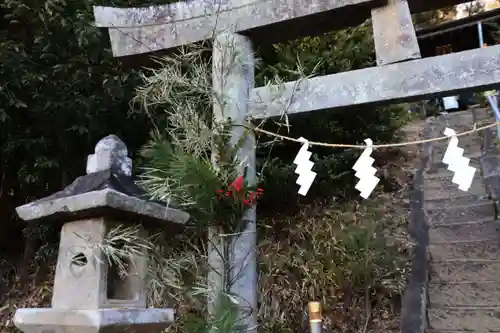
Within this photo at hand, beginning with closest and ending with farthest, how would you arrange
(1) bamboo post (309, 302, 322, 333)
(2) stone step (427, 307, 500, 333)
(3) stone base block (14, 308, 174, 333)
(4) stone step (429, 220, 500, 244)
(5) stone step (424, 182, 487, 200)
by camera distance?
(3) stone base block (14, 308, 174, 333) < (1) bamboo post (309, 302, 322, 333) < (2) stone step (427, 307, 500, 333) < (4) stone step (429, 220, 500, 244) < (5) stone step (424, 182, 487, 200)

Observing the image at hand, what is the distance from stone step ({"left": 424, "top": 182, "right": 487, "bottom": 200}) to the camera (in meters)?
6.09

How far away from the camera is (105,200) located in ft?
7.60

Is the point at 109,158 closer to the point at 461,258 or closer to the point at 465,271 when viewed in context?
the point at 465,271

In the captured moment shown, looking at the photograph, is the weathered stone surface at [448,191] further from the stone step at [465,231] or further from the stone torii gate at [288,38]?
the stone torii gate at [288,38]

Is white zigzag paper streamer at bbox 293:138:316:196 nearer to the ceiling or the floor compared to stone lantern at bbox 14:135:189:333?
nearer to the ceiling

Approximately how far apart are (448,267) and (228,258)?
2594mm

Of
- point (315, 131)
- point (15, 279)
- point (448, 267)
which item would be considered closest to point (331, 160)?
point (315, 131)

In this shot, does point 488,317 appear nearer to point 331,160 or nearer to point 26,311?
point 331,160

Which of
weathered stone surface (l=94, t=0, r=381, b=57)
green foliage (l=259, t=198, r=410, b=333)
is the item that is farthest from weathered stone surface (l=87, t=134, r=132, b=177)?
green foliage (l=259, t=198, r=410, b=333)

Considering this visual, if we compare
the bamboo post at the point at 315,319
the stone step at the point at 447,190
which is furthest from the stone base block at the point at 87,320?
the stone step at the point at 447,190

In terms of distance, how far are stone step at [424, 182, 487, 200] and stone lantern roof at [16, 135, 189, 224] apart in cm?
442

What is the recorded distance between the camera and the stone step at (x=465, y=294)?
4152 mm

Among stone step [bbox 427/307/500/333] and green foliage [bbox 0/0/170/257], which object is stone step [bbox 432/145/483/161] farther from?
green foliage [bbox 0/0/170/257]

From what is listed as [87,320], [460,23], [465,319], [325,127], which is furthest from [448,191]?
[460,23]
